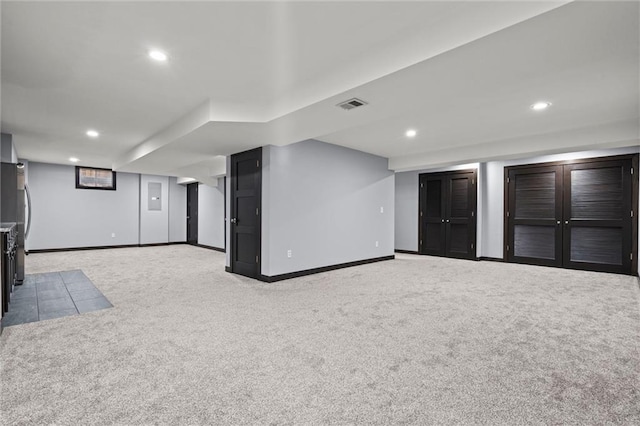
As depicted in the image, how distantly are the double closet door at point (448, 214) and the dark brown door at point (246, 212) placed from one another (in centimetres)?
480

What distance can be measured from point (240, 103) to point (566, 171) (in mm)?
6089

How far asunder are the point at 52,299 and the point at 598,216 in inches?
335

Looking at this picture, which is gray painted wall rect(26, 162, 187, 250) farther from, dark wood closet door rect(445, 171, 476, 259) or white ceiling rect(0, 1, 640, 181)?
dark wood closet door rect(445, 171, 476, 259)

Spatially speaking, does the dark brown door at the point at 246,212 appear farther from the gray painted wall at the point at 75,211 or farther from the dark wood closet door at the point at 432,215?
the gray painted wall at the point at 75,211

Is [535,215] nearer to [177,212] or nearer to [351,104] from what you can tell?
[351,104]

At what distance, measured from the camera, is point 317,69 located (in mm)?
2811

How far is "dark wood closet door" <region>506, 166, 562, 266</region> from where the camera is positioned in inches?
243

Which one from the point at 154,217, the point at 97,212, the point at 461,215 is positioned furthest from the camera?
the point at 154,217

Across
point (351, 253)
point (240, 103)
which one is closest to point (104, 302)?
point (240, 103)

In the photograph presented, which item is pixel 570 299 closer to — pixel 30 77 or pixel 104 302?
pixel 104 302

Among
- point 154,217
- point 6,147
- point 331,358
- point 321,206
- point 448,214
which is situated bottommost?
point 331,358

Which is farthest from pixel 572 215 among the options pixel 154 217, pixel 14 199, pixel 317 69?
pixel 154 217

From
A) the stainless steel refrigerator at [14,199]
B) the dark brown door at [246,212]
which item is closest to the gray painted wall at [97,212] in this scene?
the stainless steel refrigerator at [14,199]

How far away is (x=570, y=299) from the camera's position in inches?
155
